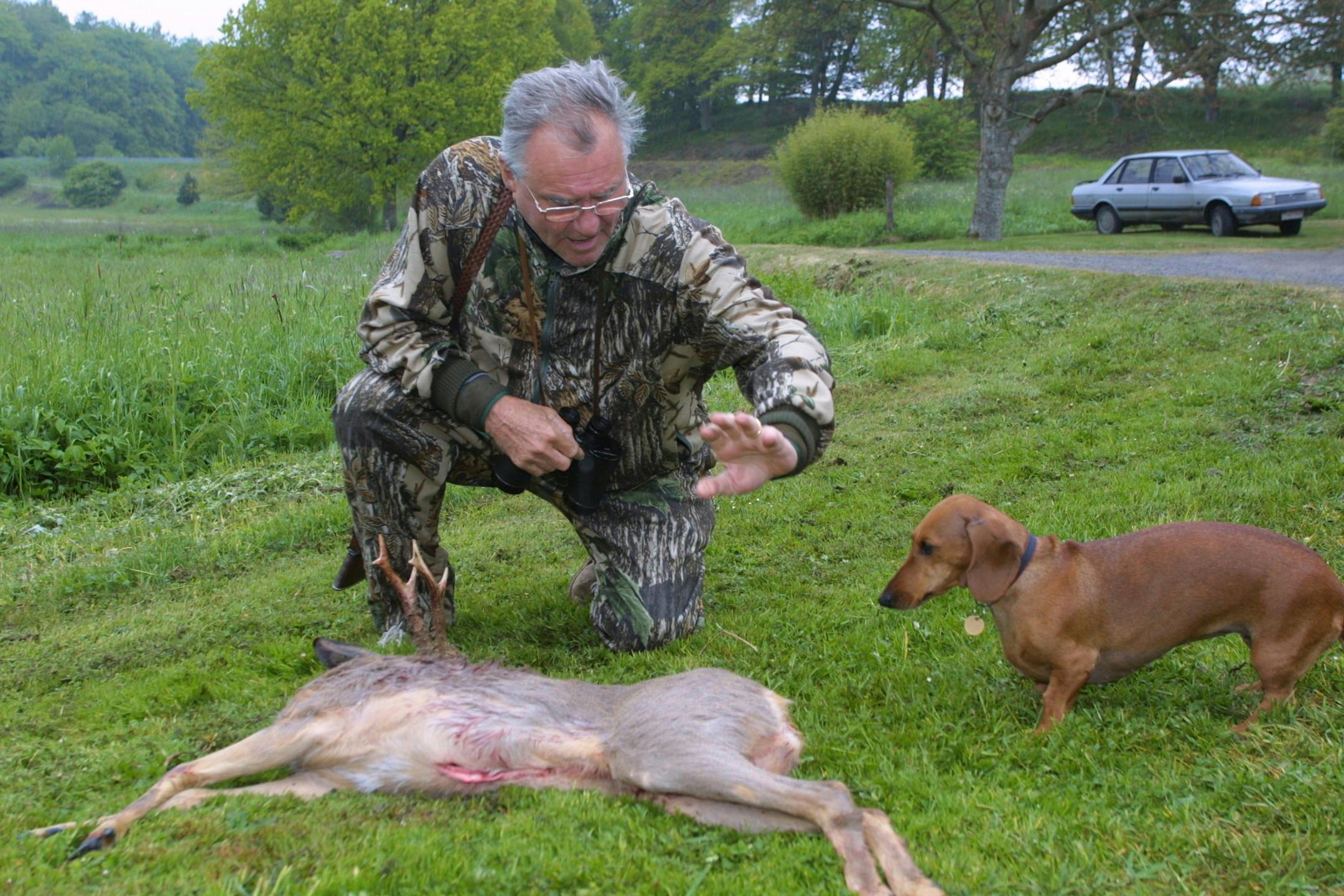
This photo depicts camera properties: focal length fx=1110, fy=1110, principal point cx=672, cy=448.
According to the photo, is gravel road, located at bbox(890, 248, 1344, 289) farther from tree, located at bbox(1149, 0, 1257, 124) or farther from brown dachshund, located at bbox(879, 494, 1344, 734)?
brown dachshund, located at bbox(879, 494, 1344, 734)

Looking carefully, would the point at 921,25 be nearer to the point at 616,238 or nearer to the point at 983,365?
the point at 983,365

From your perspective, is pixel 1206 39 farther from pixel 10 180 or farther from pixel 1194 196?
pixel 10 180

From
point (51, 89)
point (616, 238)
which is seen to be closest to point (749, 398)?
point (616, 238)

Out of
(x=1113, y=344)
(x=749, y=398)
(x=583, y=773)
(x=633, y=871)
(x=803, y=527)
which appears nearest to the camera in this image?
(x=633, y=871)

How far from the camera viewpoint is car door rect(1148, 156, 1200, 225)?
65.6 ft

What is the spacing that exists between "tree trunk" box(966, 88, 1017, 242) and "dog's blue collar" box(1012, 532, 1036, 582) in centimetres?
1849

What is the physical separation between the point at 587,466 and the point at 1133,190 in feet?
63.9

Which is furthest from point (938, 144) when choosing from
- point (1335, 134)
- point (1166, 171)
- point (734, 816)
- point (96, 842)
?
point (96, 842)

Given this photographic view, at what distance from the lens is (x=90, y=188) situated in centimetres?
6019

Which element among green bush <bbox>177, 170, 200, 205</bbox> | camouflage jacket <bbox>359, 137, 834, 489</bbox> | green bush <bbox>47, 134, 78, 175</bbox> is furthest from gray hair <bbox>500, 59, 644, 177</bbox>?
green bush <bbox>47, 134, 78, 175</bbox>

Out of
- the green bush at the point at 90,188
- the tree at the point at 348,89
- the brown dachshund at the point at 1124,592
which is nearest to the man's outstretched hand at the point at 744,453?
the brown dachshund at the point at 1124,592

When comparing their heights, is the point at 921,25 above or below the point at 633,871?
above

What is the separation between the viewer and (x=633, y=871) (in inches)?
111

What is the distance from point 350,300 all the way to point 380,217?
114 feet
